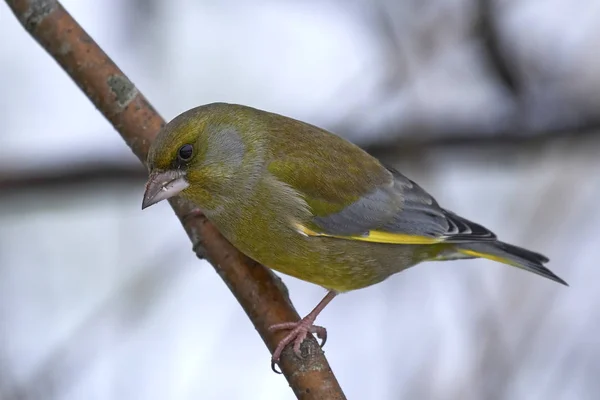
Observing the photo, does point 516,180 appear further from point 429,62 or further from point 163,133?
point 163,133

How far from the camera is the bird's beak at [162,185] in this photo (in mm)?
2990

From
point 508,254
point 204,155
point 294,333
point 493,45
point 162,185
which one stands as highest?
point 493,45

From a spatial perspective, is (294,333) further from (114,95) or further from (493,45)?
(493,45)

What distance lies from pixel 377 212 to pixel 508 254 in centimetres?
65

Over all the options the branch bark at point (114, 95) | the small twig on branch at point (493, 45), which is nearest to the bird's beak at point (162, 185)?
the branch bark at point (114, 95)

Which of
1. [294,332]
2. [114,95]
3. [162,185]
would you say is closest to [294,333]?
[294,332]

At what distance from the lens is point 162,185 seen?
3.02 m

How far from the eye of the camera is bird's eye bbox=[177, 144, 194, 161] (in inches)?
122

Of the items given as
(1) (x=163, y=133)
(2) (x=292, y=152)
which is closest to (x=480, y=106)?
(2) (x=292, y=152)

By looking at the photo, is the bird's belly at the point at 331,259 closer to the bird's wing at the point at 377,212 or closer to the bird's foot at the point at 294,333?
the bird's wing at the point at 377,212

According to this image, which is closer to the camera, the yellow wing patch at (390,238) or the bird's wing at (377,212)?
the bird's wing at (377,212)

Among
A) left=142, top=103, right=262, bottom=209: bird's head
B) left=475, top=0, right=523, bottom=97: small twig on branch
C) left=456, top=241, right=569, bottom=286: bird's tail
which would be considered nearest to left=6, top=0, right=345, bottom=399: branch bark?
left=142, top=103, right=262, bottom=209: bird's head

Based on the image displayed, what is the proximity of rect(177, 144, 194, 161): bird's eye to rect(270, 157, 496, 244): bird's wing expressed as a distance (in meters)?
0.36

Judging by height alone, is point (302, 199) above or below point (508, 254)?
below
